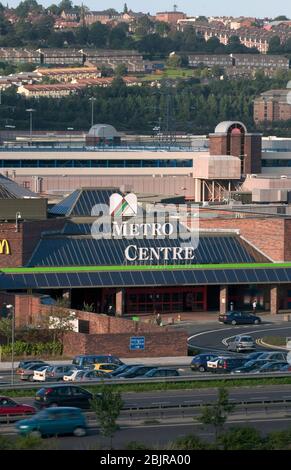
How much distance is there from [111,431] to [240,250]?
43761 mm

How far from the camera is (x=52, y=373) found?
62625 millimetres

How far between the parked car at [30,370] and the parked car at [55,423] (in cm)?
1489

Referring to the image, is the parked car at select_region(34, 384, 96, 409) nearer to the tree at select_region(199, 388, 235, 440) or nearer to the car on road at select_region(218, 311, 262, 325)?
the tree at select_region(199, 388, 235, 440)

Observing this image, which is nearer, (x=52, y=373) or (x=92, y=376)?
(x=92, y=376)

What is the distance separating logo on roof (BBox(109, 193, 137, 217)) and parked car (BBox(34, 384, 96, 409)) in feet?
114

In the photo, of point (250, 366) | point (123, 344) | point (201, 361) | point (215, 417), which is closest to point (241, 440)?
point (215, 417)

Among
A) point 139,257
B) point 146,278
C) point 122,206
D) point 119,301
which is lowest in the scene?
point 119,301

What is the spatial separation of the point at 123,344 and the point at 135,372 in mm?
8124

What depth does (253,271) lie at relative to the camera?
283 ft

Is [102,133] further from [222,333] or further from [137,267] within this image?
[222,333]

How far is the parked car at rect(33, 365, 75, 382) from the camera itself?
62.2m
